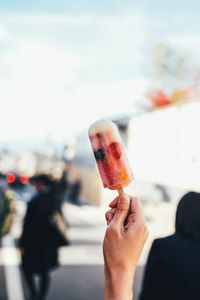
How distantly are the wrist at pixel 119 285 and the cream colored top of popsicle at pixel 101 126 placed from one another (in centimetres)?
80

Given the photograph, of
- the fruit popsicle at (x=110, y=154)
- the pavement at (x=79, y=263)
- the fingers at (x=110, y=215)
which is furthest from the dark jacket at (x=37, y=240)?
the fingers at (x=110, y=215)

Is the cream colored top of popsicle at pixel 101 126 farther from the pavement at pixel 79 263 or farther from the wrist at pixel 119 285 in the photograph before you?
the pavement at pixel 79 263

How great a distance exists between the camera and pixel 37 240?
501 cm

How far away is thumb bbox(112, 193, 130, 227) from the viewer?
1.27 m

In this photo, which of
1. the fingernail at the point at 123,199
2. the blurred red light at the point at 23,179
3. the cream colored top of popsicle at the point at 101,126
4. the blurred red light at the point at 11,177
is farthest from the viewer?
the blurred red light at the point at 23,179

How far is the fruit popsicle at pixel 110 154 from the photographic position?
1816mm

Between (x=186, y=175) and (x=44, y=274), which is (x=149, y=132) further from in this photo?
(x=44, y=274)

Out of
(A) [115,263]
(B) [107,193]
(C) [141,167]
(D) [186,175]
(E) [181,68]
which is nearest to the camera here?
(A) [115,263]

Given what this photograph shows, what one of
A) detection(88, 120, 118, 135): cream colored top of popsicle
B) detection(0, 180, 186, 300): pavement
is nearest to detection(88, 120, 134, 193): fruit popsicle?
detection(88, 120, 118, 135): cream colored top of popsicle

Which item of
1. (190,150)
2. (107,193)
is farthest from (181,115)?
(107,193)

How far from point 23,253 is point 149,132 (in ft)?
8.25

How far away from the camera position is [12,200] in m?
5.29

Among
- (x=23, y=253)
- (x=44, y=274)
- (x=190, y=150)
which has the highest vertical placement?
(x=190, y=150)

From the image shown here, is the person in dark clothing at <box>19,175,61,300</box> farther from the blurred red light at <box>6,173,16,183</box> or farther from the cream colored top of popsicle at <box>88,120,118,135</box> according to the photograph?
the blurred red light at <box>6,173,16,183</box>
